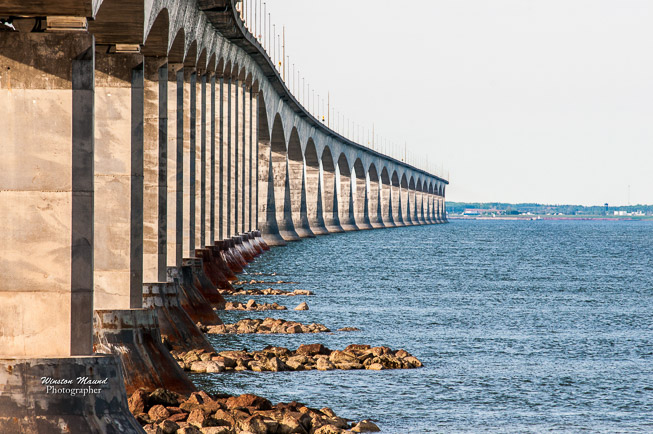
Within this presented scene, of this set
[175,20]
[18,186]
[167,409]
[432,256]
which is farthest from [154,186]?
[432,256]

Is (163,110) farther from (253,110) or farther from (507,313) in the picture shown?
(253,110)

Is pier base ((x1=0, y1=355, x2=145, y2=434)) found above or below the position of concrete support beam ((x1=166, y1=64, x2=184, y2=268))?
below

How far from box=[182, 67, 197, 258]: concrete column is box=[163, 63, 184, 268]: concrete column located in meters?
4.72

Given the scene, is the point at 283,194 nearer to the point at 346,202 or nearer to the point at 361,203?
the point at 346,202

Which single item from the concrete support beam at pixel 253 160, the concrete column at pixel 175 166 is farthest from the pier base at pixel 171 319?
the concrete support beam at pixel 253 160

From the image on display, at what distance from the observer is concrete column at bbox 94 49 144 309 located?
1812 cm

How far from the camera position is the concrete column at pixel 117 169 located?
18.1 m

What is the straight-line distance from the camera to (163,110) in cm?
2278

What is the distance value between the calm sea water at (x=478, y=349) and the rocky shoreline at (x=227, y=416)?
1236mm

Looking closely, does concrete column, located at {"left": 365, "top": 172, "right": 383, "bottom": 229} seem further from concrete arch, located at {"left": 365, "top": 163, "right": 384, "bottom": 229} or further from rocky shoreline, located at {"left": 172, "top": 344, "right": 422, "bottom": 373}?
rocky shoreline, located at {"left": 172, "top": 344, "right": 422, "bottom": 373}

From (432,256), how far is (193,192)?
49.3m

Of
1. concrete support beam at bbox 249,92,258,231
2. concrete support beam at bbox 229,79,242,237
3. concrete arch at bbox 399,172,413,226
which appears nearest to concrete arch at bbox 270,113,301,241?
concrete support beam at bbox 249,92,258,231

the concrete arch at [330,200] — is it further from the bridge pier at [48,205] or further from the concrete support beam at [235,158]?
the bridge pier at [48,205]

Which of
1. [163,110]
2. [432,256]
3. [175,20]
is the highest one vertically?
[175,20]
